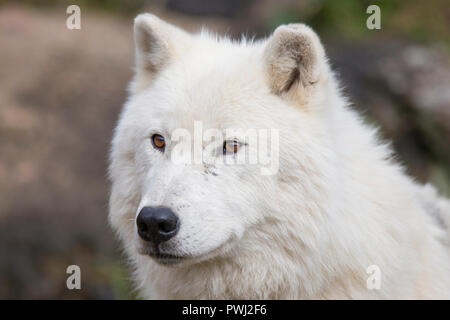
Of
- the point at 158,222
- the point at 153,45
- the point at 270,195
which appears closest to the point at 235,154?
the point at 270,195

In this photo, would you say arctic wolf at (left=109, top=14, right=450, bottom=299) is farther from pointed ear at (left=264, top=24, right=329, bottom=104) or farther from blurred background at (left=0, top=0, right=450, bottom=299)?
blurred background at (left=0, top=0, right=450, bottom=299)

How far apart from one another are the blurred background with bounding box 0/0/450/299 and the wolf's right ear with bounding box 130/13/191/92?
3103mm

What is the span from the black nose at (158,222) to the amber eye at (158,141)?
0.59 metres

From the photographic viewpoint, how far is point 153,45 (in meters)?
4.51

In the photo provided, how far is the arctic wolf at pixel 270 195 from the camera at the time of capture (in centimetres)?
378

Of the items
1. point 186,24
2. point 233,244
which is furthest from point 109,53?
point 233,244

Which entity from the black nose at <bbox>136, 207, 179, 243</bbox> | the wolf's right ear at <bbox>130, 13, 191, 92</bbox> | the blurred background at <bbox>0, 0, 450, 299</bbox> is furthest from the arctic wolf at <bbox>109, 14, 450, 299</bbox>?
the blurred background at <bbox>0, 0, 450, 299</bbox>

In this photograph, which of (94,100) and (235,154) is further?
(94,100)

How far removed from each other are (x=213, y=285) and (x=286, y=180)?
85 cm

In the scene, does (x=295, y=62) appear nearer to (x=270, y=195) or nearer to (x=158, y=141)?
(x=270, y=195)

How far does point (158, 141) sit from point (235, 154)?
554 millimetres

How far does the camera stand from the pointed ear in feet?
12.6

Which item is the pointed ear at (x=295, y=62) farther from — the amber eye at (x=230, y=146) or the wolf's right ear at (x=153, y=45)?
the wolf's right ear at (x=153, y=45)

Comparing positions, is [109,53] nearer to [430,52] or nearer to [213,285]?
[430,52]
